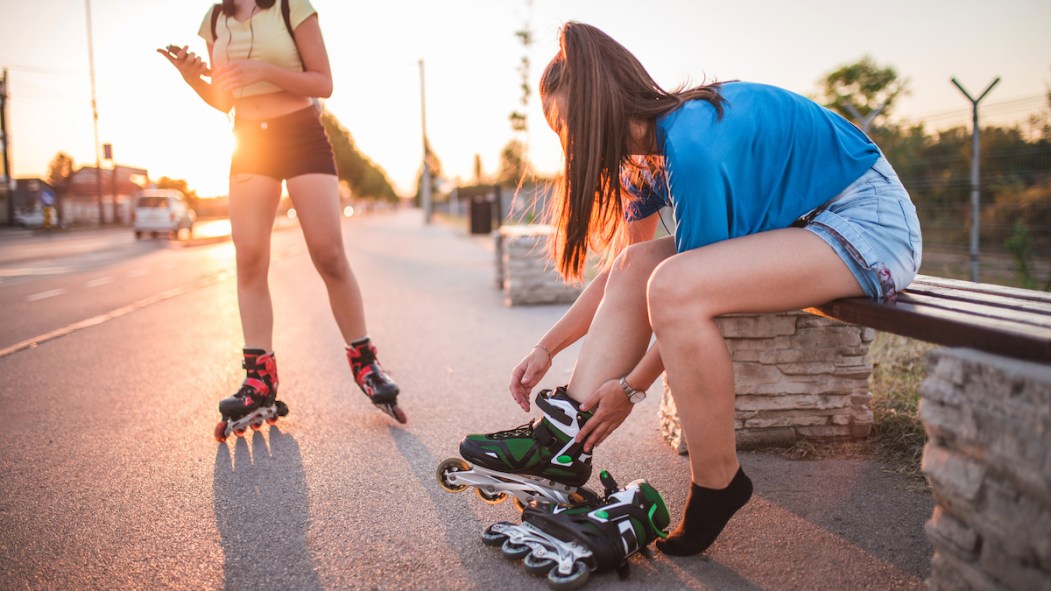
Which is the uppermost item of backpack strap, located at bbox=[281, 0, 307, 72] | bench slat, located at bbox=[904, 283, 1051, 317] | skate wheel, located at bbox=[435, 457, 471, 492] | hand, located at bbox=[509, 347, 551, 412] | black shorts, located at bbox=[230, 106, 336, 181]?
backpack strap, located at bbox=[281, 0, 307, 72]

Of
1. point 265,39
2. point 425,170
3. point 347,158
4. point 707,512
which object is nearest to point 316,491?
point 707,512

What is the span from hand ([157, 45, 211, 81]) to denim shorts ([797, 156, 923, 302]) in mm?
2514

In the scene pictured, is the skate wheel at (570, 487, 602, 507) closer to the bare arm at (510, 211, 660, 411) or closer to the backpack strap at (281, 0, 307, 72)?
the bare arm at (510, 211, 660, 411)

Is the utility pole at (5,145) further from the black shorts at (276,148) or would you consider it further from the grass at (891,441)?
the grass at (891,441)

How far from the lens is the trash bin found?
65.7 ft

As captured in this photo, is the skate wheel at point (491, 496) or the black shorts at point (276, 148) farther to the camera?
A: the black shorts at point (276, 148)

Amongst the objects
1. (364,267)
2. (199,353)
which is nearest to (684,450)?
(199,353)

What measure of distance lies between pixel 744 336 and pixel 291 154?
77.4 inches

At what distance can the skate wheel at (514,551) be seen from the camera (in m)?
1.69

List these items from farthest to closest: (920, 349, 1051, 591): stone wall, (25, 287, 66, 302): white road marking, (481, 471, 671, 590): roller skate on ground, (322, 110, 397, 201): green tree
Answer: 1. (322, 110, 397, 201): green tree
2. (25, 287, 66, 302): white road marking
3. (481, 471, 671, 590): roller skate on ground
4. (920, 349, 1051, 591): stone wall

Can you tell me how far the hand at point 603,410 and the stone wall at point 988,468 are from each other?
0.72 m

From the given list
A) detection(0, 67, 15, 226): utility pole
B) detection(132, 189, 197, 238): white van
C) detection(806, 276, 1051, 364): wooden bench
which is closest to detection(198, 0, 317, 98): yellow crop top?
detection(806, 276, 1051, 364): wooden bench

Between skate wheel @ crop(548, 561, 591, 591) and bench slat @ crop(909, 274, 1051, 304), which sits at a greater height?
bench slat @ crop(909, 274, 1051, 304)

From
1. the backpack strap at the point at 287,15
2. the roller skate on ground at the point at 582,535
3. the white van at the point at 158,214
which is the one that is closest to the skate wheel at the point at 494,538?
the roller skate on ground at the point at 582,535
